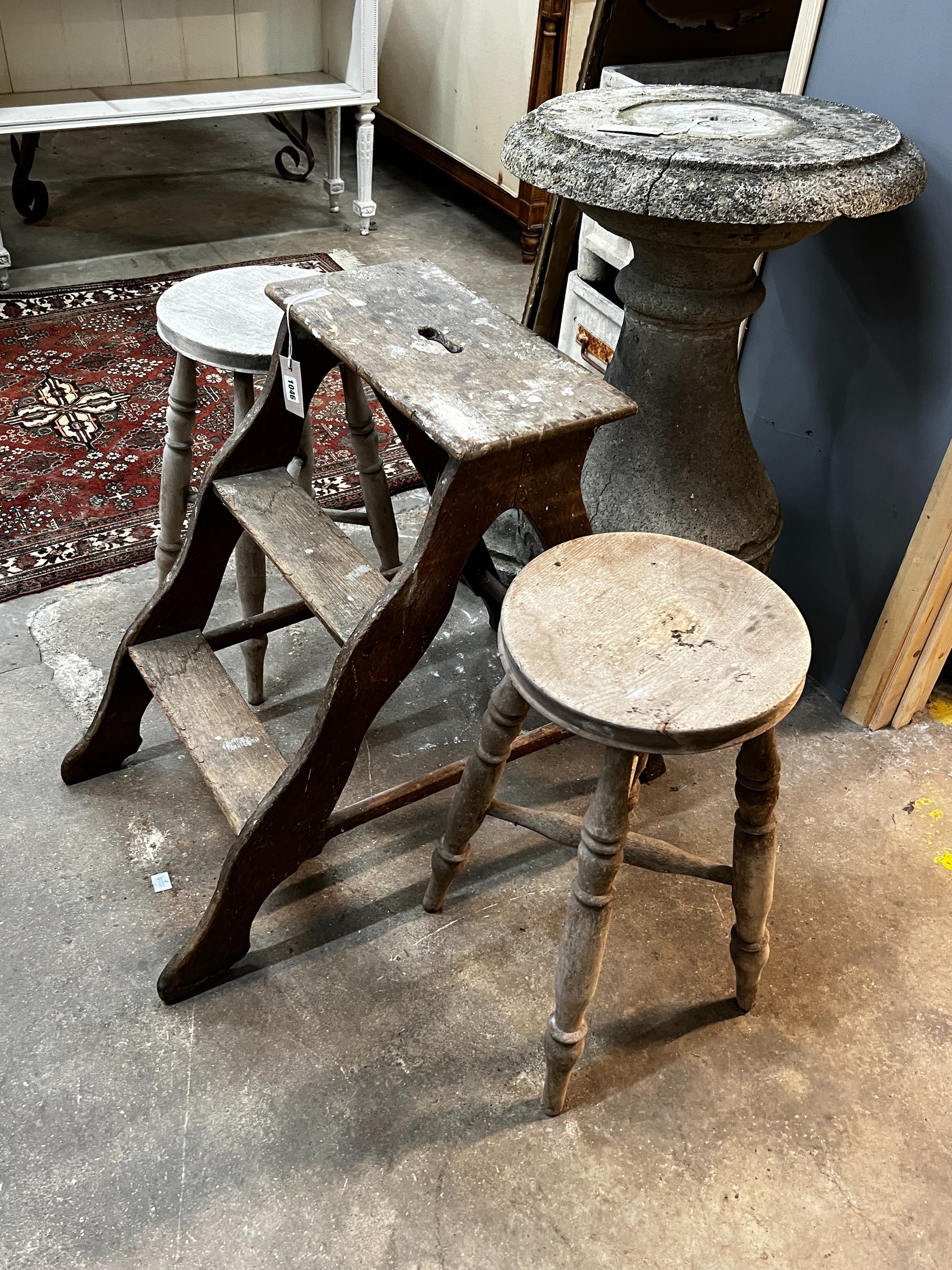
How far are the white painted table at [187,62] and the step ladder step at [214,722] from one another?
2627mm

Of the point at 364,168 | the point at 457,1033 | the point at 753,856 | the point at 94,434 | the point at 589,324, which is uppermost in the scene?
the point at 589,324

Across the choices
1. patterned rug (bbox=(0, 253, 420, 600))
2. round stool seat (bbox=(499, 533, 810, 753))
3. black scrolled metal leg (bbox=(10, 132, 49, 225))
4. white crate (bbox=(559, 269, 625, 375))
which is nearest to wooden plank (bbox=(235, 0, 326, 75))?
black scrolled metal leg (bbox=(10, 132, 49, 225))

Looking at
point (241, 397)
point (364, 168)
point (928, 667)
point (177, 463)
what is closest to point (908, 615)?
point (928, 667)

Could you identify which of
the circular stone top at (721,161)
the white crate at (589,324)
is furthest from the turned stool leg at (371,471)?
the white crate at (589,324)

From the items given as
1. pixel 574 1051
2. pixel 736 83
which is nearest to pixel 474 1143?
pixel 574 1051

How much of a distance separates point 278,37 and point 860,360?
3.42m

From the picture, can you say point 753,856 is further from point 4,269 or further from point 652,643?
point 4,269

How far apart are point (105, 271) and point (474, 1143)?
11.9 ft

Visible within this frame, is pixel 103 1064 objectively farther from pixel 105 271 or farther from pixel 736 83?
pixel 105 271

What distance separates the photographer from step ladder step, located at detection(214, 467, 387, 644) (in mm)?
1733

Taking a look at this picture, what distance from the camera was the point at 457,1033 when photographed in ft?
5.73

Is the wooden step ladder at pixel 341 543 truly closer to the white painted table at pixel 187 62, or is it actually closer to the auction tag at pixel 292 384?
the auction tag at pixel 292 384

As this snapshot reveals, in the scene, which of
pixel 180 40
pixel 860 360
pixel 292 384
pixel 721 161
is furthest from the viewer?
pixel 180 40

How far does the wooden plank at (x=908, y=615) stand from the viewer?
2094 millimetres
